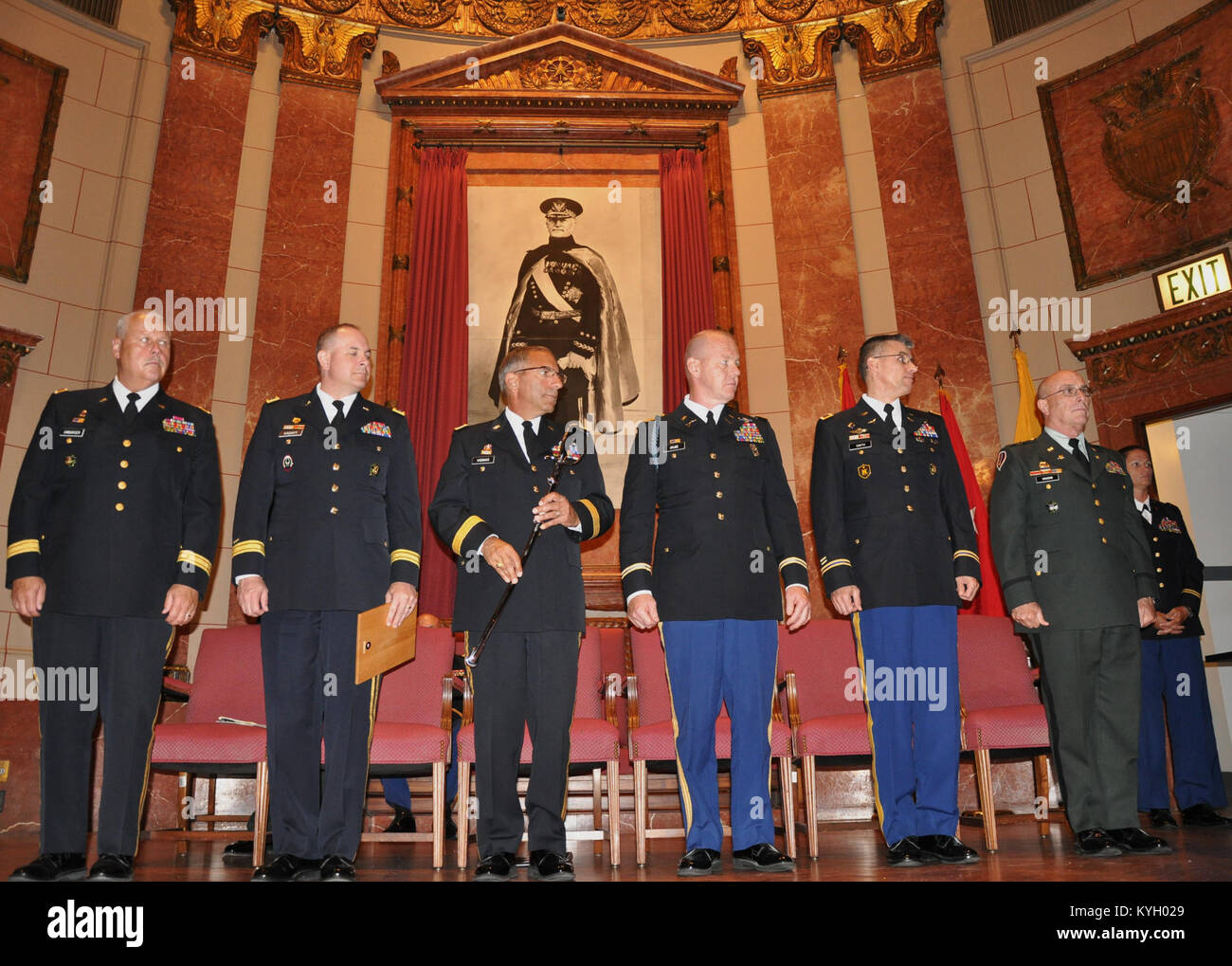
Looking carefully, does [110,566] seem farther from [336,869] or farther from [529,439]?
[529,439]

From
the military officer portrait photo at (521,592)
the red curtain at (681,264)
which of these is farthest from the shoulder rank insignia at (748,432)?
the red curtain at (681,264)

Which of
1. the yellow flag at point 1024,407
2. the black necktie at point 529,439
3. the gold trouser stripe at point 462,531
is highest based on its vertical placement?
the yellow flag at point 1024,407

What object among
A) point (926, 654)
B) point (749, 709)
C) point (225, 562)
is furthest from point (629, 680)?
point (225, 562)

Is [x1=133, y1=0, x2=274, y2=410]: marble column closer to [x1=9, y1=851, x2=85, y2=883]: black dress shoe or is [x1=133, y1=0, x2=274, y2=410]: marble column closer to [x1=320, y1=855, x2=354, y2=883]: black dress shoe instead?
[x1=9, y1=851, x2=85, y2=883]: black dress shoe

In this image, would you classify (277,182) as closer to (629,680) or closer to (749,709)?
(629,680)

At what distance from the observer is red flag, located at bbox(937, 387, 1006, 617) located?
20.5 feet

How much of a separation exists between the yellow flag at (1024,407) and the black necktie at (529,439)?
4.18 m

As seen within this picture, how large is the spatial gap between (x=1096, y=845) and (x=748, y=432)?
182 centimetres

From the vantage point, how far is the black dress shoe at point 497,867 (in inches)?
118

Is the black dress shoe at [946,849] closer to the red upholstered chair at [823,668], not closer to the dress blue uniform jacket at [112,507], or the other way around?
the red upholstered chair at [823,668]

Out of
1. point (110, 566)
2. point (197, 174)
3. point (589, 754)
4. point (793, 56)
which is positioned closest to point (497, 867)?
point (589, 754)

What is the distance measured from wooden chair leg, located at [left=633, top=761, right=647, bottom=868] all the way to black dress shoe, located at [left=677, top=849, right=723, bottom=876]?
0.61 metres

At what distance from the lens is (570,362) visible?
721cm
